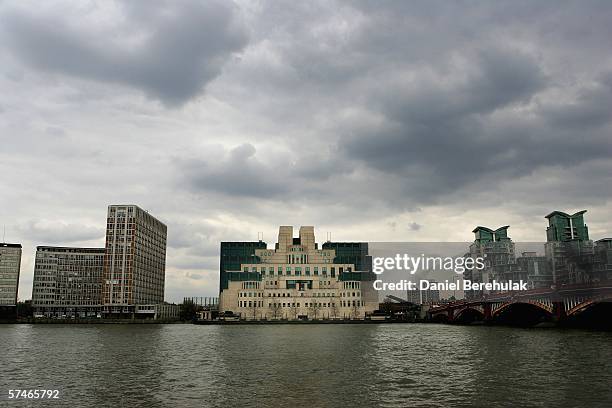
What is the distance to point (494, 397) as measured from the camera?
4203 centimetres

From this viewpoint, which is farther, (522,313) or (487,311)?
(487,311)

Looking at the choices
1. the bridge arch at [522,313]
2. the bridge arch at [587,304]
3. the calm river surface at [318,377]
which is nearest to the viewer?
the calm river surface at [318,377]

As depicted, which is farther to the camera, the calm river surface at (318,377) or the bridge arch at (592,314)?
the bridge arch at (592,314)

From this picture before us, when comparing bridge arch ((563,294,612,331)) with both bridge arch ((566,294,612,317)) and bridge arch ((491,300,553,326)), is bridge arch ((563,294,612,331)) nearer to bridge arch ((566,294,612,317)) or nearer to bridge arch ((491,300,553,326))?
bridge arch ((566,294,612,317))

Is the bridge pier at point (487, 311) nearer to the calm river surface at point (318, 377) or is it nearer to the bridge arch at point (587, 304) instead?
the bridge arch at point (587, 304)

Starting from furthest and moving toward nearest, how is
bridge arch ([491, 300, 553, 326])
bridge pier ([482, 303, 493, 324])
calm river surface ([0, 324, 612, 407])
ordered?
bridge pier ([482, 303, 493, 324])
bridge arch ([491, 300, 553, 326])
calm river surface ([0, 324, 612, 407])

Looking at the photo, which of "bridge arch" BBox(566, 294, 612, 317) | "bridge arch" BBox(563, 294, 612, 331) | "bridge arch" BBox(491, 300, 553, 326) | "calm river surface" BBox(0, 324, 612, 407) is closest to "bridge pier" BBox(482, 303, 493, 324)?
"bridge arch" BBox(491, 300, 553, 326)

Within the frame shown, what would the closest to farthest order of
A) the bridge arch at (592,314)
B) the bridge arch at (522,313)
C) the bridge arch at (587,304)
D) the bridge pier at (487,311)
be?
the bridge arch at (587,304), the bridge arch at (592,314), the bridge arch at (522,313), the bridge pier at (487,311)

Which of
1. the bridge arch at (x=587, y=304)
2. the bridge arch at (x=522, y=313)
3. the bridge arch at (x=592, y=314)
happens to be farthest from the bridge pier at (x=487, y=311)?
the bridge arch at (x=587, y=304)

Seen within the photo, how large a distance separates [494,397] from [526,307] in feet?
404

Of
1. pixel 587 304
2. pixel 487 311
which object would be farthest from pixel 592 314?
pixel 487 311

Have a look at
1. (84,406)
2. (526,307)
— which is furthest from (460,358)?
(526,307)

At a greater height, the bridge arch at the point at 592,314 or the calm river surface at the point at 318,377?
the bridge arch at the point at 592,314

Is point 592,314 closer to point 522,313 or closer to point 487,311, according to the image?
point 522,313
